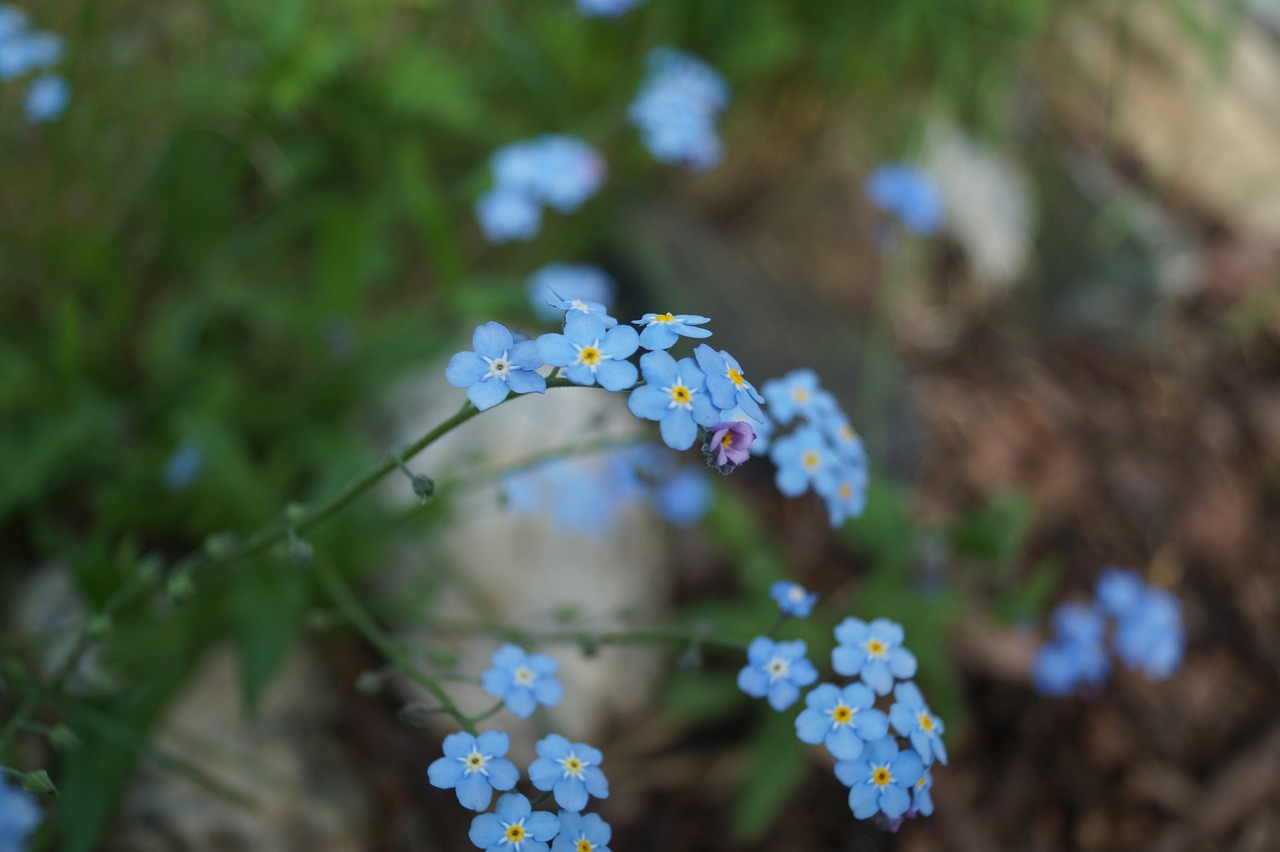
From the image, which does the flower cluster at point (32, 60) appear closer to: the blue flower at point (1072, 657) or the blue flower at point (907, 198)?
the blue flower at point (907, 198)

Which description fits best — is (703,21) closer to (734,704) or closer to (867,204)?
(867,204)

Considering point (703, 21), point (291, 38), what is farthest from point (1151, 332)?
point (291, 38)

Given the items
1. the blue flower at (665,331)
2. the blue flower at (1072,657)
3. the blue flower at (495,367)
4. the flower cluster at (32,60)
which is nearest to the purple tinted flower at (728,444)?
the blue flower at (665,331)

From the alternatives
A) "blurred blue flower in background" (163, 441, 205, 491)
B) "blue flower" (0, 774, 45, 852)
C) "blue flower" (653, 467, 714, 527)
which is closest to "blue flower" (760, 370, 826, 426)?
"blue flower" (653, 467, 714, 527)

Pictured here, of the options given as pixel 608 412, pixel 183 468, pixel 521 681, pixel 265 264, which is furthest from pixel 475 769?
pixel 265 264

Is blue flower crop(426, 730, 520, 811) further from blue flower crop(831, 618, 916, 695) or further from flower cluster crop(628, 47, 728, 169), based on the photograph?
flower cluster crop(628, 47, 728, 169)

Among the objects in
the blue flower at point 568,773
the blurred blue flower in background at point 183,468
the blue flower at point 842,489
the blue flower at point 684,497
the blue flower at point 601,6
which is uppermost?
the blue flower at point 601,6

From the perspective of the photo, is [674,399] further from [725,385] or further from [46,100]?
[46,100]
